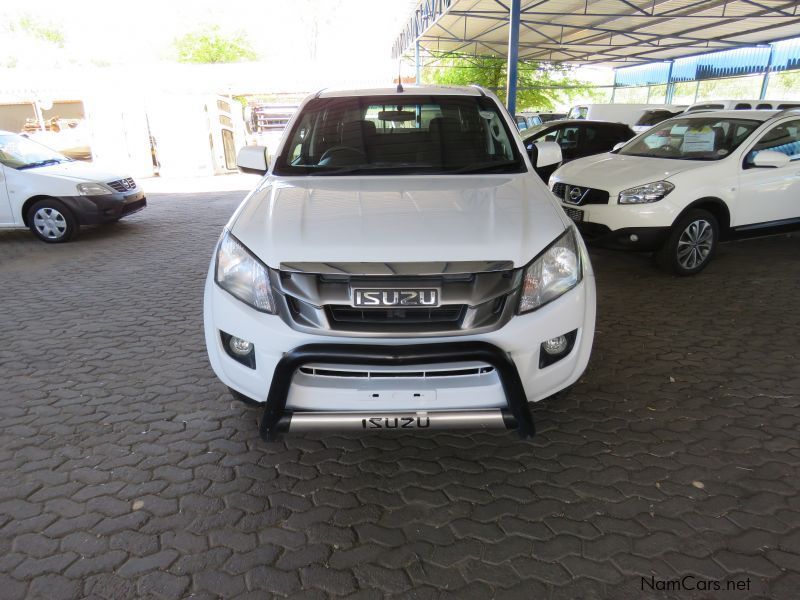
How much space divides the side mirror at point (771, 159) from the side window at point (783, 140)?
17 cm

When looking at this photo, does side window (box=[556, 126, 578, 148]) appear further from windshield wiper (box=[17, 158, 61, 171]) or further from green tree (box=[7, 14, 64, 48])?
green tree (box=[7, 14, 64, 48])

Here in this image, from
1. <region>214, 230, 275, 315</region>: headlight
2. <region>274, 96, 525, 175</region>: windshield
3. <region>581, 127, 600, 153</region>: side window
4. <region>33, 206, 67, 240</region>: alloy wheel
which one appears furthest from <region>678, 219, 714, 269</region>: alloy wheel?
<region>33, 206, 67, 240</region>: alloy wheel

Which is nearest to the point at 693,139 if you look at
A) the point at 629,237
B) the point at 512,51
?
the point at 629,237

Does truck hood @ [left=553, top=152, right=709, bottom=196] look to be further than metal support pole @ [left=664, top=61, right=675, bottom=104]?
No

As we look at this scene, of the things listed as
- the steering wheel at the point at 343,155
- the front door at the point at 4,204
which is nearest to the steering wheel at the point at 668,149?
the steering wheel at the point at 343,155

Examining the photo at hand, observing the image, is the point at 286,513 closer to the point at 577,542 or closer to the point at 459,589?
the point at 459,589

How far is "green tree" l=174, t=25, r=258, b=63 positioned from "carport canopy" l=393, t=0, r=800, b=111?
2776cm

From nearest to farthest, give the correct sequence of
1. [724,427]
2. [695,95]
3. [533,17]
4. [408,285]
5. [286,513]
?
[408,285]
[286,513]
[724,427]
[533,17]
[695,95]

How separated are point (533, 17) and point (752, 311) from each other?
16444 mm

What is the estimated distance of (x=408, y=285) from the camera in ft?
7.34

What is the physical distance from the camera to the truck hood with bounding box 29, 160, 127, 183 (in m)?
7.68

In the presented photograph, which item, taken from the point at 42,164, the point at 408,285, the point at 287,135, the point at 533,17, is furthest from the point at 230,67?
the point at 408,285

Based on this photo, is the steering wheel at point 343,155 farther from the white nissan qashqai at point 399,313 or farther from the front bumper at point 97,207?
the front bumper at point 97,207

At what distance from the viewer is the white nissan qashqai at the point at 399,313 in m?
2.22
